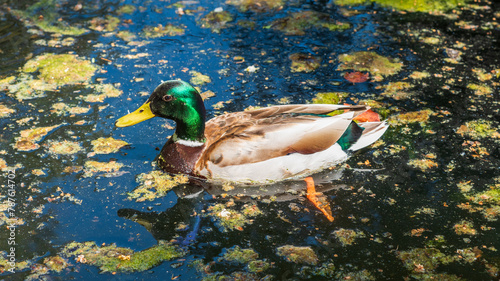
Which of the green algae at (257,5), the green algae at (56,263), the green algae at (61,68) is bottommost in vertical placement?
the green algae at (56,263)

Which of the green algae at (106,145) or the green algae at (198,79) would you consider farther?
the green algae at (198,79)

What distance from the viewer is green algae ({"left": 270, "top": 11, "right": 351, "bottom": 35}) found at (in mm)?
7480

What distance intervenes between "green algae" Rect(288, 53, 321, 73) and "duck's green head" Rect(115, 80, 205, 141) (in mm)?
2166

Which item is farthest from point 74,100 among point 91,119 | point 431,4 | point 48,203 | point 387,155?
point 431,4

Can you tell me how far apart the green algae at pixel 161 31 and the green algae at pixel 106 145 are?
244 cm

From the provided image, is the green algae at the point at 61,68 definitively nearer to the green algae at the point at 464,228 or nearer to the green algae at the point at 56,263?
the green algae at the point at 56,263

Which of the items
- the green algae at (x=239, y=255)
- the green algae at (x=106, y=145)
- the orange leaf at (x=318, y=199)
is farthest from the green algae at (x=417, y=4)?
the green algae at (x=239, y=255)

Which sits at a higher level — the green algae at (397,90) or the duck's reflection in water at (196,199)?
the green algae at (397,90)

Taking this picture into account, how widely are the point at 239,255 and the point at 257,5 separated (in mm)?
5136

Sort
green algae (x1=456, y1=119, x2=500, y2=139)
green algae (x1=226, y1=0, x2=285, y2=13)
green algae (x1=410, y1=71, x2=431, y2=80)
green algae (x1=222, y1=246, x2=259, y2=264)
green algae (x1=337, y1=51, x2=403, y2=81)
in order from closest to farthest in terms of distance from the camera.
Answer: green algae (x1=222, y1=246, x2=259, y2=264) → green algae (x1=456, y1=119, x2=500, y2=139) → green algae (x1=410, y1=71, x2=431, y2=80) → green algae (x1=337, y1=51, x2=403, y2=81) → green algae (x1=226, y1=0, x2=285, y2=13)

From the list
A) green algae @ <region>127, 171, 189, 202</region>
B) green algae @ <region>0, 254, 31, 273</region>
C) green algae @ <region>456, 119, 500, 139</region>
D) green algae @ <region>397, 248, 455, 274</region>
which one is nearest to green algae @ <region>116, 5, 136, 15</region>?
green algae @ <region>127, 171, 189, 202</region>

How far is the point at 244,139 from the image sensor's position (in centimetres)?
461

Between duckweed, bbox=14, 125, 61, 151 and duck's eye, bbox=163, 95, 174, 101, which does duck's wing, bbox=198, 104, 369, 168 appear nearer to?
duck's eye, bbox=163, 95, 174, 101

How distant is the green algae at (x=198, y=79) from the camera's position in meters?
6.24
